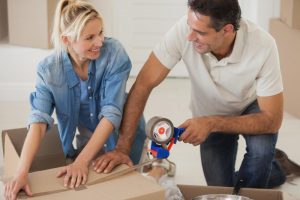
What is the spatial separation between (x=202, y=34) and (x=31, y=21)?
6.51ft

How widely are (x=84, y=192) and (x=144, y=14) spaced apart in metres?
2.91

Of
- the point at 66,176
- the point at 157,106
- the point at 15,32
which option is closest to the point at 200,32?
the point at 66,176

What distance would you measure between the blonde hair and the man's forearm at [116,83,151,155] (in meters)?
0.28

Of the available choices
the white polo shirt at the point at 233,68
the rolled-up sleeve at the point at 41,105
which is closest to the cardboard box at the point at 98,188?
the rolled-up sleeve at the point at 41,105

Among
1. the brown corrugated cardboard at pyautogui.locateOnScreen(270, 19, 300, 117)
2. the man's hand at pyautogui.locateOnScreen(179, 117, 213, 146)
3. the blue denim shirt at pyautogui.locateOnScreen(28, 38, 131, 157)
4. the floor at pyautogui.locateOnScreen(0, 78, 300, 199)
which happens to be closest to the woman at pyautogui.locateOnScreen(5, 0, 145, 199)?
the blue denim shirt at pyautogui.locateOnScreen(28, 38, 131, 157)

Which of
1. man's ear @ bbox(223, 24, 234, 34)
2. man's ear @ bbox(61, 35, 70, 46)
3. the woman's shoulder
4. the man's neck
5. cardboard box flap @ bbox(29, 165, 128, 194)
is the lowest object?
cardboard box flap @ bbox(29, 165, 128, 194)

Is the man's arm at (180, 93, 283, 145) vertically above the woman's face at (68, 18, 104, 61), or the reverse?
the woman's face at (68, 18, 104, 61)

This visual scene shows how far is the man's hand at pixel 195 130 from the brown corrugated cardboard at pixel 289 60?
5.41 feet

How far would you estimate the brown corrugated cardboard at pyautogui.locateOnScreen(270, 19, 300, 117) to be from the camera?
10.7ft

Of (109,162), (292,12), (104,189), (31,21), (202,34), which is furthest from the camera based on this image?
(31,21)

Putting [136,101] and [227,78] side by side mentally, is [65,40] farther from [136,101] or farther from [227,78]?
[227,78]

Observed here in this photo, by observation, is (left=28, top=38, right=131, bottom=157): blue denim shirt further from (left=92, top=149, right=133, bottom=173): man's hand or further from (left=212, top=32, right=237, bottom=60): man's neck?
(left=212, top=32, right=237, bottom=60): man's neck

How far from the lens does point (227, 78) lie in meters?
1.91

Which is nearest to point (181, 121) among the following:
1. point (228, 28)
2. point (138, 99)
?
point (138, 99)
